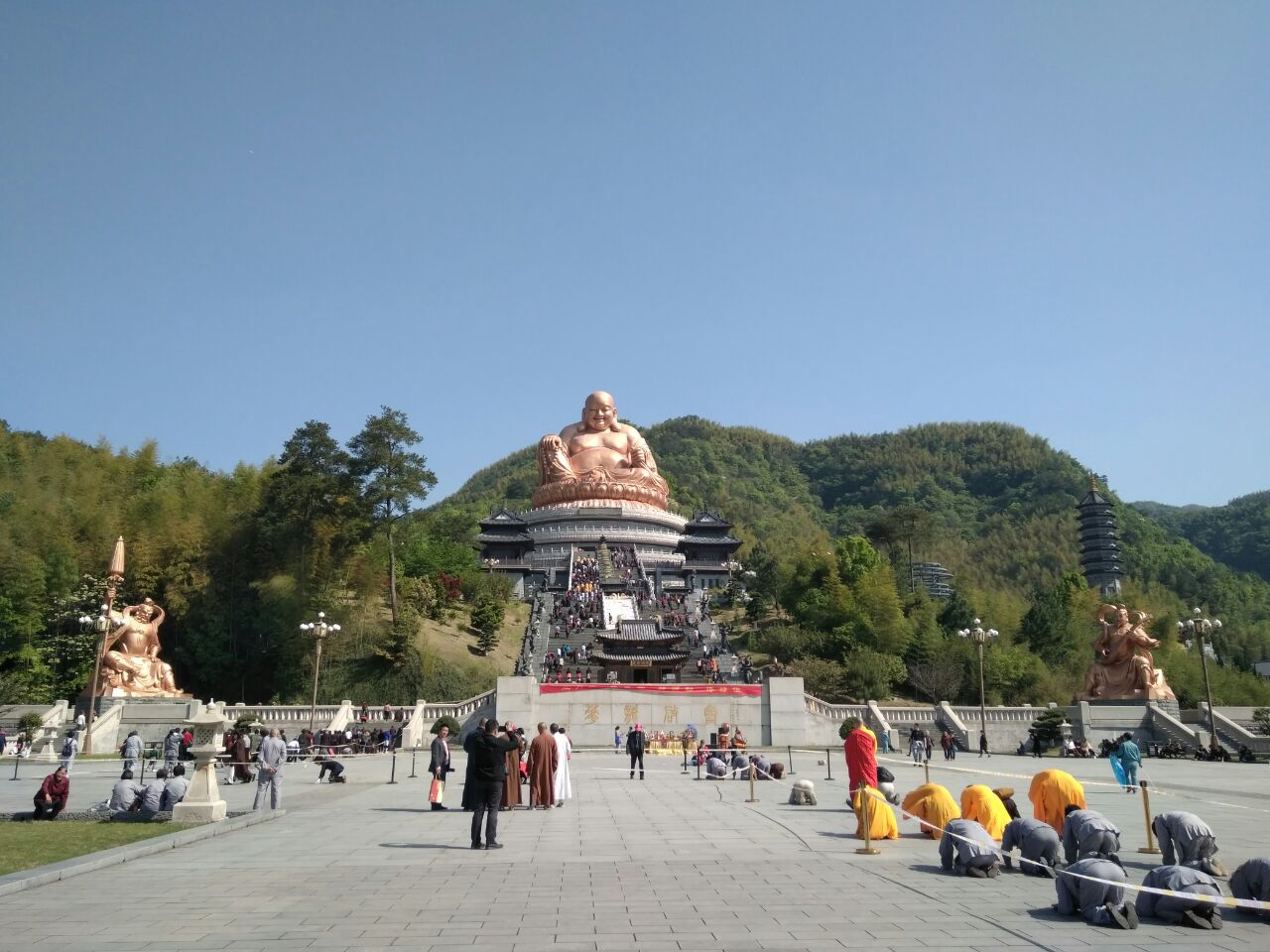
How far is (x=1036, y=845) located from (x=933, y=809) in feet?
7.46

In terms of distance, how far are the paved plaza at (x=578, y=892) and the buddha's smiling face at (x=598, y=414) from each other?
179ft

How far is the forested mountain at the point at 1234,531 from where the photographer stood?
368 ft

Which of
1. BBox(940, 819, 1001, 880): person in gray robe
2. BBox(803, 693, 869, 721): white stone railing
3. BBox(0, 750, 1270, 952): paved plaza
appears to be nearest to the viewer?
BBox(0, 750, 1270, 952): paved plaza

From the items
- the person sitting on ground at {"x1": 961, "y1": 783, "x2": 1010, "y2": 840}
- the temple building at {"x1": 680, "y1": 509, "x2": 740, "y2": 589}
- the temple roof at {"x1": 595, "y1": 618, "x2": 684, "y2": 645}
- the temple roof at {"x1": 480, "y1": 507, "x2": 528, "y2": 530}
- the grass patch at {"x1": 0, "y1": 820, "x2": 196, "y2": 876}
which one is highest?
the temple roof at {"x1": 480, "y1": 507, "x2": 528, "y2": 530}

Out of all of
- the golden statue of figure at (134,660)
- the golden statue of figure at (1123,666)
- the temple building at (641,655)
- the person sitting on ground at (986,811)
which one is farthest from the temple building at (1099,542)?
the person sitting on ground at (986,811)

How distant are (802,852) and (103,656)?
2758 centimetres

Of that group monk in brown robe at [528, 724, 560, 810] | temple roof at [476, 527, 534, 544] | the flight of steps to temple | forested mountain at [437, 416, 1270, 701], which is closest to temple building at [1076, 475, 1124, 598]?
forested mountain at [437, 416, 1270, 701]

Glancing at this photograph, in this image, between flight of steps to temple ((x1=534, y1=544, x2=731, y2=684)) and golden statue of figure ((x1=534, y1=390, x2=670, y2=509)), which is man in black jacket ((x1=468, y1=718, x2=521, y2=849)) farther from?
golden statue of figure ((x1=534, y1=390, x2=670, y2=509))

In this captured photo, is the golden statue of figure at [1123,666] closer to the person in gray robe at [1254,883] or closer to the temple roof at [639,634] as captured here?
the temple roof at [639,634]

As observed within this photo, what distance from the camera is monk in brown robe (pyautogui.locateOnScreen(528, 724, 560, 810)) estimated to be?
13.2 meters

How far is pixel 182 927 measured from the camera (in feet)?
20.1

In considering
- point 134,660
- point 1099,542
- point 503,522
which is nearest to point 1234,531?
point 1099,542

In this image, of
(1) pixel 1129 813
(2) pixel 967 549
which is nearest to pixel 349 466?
(1) pixel 1129 813

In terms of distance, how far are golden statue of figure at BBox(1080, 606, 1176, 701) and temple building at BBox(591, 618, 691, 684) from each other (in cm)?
1455
